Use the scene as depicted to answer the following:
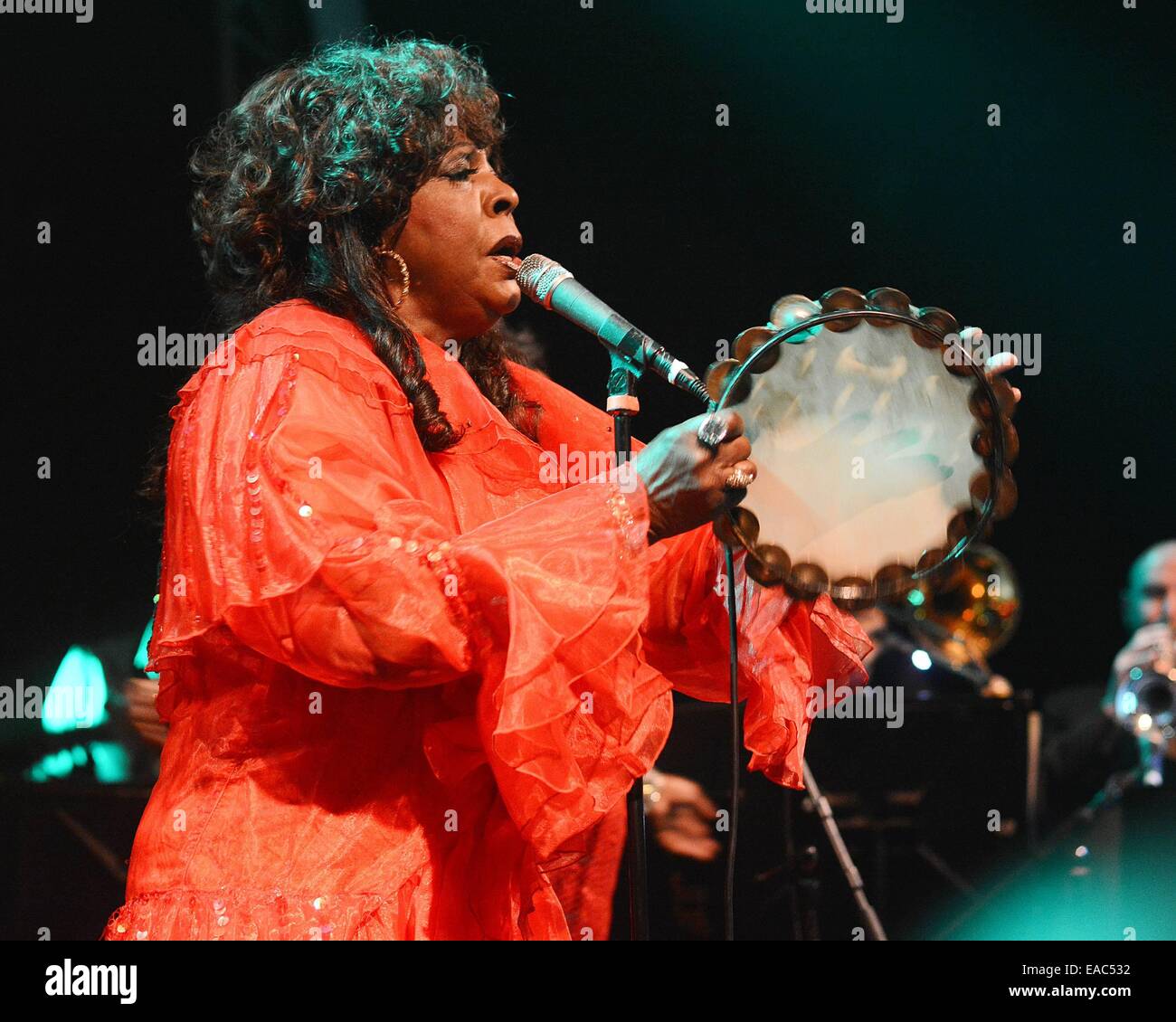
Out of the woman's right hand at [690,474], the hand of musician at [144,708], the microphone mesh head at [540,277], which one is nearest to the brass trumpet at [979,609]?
the hand of musician at [144,708]

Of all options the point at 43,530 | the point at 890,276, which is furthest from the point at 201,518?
the point at 890,276

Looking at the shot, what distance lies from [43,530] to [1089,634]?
134 inches

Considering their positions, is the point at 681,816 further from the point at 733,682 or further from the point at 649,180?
the point at 733,682

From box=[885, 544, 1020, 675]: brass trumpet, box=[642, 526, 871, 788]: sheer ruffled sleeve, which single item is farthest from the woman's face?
box=[885, 544, 1020, 675]: brass trumpet

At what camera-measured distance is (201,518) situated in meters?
1.60

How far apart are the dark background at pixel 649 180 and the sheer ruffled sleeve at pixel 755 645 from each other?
1.19m

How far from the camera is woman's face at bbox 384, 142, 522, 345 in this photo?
195cm

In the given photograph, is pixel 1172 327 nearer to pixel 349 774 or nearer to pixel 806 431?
pixel 806 431

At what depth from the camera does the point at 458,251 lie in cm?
195

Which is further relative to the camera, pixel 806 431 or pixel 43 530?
pixel 43 530

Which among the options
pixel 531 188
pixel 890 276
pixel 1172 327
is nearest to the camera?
pixel 531 188

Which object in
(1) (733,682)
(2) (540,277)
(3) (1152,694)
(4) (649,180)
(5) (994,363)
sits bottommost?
(3) (1152,694)

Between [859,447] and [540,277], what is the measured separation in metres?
0.48

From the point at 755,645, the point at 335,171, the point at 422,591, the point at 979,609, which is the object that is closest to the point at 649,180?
the point at 335,171
